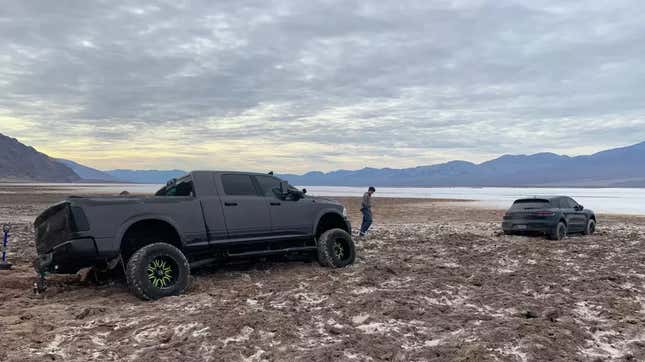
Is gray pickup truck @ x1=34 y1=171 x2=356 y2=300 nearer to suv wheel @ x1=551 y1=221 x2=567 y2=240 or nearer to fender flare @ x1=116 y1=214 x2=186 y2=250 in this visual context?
fender flare @ x1=116 y1=214 x2=186 y2=250

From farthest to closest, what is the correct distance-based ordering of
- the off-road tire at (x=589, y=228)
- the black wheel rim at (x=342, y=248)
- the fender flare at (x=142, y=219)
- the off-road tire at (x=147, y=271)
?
the off-road tire at (x=589, y=228) → the black wheel rim at (x=342, y=248) → the fender flare at (x=142, y=219) → the off-road tire at (x=147, y=271)

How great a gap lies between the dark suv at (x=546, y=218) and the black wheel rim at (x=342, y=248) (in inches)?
344

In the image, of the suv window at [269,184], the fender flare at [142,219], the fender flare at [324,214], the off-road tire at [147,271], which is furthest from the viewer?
the fender flare at [324,214]

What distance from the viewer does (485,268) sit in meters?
10.1

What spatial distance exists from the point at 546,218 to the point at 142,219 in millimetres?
13398

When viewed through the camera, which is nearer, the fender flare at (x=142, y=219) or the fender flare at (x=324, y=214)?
the fender flare at (x=142, y=219)

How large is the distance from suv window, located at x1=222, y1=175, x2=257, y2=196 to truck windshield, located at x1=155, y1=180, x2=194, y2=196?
63 cm

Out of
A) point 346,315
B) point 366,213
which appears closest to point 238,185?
point 346,315

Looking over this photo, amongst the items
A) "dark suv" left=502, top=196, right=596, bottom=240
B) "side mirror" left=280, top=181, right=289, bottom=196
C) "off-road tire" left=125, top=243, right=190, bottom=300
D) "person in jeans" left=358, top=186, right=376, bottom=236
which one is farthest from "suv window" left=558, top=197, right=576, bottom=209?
"off-road tire" left=125, top=243, right=190, bottom=300

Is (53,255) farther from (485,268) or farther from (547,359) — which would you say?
(485,268)

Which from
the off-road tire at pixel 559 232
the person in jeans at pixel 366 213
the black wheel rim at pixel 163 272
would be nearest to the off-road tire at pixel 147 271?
the black wheel rim at pixel 163 272

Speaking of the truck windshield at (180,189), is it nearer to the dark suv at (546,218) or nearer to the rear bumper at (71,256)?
the rear bumper at (71,256)

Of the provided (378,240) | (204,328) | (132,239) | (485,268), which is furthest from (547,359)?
(378,240)

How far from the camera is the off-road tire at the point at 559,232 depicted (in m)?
15.9
